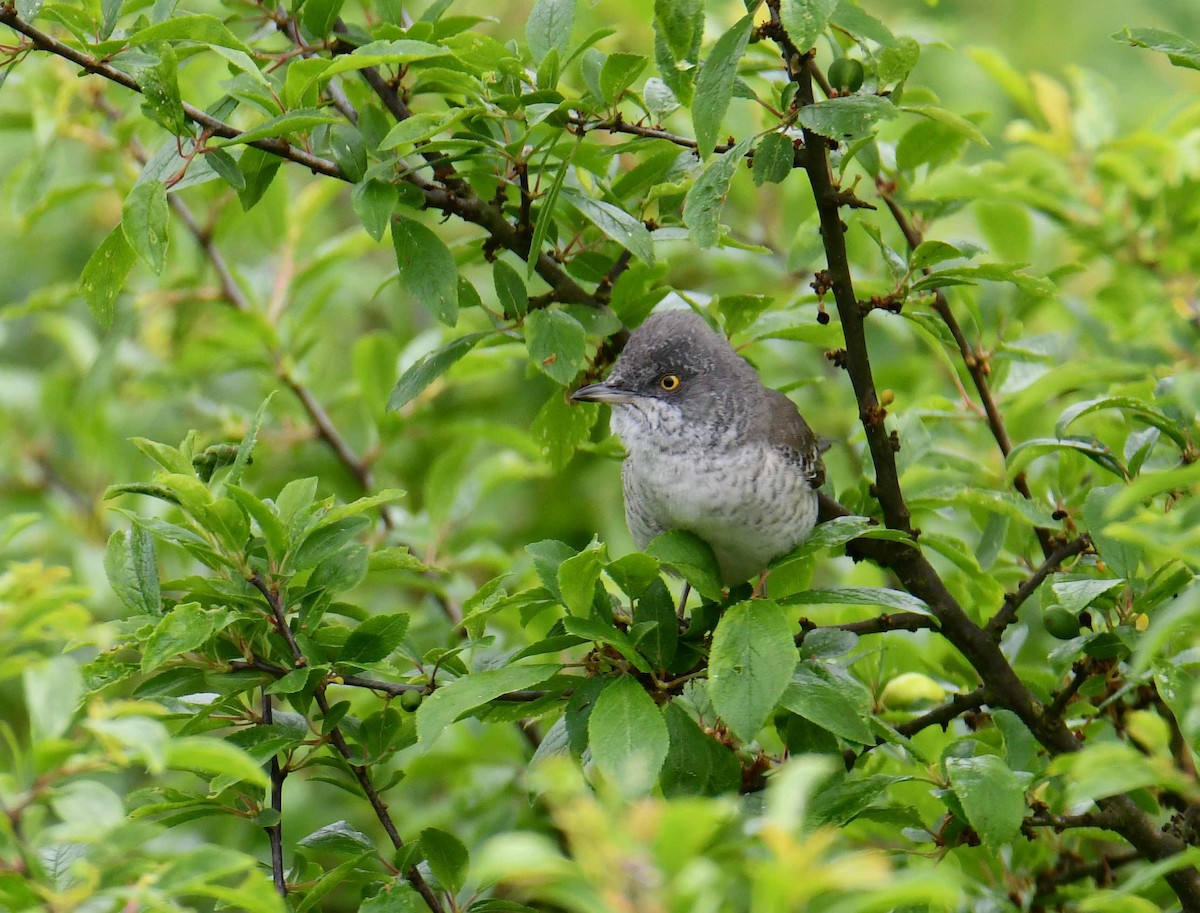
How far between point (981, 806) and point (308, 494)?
1320 millimetres

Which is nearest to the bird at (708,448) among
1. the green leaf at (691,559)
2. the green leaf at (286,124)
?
the green leaf at (691,559)

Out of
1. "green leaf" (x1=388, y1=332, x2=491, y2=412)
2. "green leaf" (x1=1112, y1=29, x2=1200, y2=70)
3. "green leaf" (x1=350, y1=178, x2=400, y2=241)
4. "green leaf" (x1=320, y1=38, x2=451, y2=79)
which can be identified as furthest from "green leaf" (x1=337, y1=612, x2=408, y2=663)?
"green leaf" (x1=1112, y1=29, x2=1200, y2=70)

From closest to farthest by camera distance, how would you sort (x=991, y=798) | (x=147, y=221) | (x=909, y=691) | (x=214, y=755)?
(x=214, y=755) < (x=991, y=798) < (x=147, y=221) < (x=909, y=691)

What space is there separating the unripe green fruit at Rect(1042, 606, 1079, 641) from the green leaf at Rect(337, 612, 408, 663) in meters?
1.32

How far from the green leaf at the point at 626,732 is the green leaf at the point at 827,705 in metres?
0.25

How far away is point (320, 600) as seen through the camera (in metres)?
2.37

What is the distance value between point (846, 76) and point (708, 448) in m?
1.02

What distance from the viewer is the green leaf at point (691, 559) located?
2.47 metres

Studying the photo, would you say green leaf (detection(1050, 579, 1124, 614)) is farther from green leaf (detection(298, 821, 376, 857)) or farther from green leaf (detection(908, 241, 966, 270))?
green leaf (detection(298, 821, 376, 857))

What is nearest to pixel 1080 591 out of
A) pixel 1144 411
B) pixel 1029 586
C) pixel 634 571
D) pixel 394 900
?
pixel 1029 586

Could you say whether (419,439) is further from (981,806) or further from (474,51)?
(981,806)

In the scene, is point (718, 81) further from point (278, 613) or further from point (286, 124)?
point (278, 613)

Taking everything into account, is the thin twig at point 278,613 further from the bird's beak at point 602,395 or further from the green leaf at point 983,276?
the green leaf at point 983,276

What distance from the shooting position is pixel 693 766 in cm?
240
